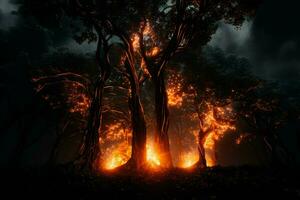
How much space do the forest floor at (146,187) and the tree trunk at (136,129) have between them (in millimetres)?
4428

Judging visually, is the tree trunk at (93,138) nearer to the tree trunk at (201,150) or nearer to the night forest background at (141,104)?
the night forest background at (141,104)

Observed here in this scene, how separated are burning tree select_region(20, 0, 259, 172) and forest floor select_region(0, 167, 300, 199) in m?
4.45

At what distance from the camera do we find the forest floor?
23.3 ft

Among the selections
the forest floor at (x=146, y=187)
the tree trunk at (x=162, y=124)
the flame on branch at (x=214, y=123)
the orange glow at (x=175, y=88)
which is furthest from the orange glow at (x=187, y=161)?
the forest floor at (x=146, y=187)

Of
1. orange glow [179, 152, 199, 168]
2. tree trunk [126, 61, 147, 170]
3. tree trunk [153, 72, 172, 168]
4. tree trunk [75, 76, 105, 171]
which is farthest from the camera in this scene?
orange glow [179, 152, 199, 168]

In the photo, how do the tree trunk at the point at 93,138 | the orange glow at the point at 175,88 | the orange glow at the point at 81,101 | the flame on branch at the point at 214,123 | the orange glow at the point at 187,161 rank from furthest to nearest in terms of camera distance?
the orange glow at the point at 187,161, the orange glow at the point at 175,88, the flame on branch at the point at 214,123, the orange glow at the point at 81,101, the tree trunk at the point at 93,138

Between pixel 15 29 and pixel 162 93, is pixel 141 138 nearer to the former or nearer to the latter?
pixel 162 93

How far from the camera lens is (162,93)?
16.9 metres

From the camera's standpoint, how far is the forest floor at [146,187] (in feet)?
23.3

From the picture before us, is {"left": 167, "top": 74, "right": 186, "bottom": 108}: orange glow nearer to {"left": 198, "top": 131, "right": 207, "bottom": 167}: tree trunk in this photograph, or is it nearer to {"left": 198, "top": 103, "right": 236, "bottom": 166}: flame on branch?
{"left": 198, "top": 103, "right": 236, "bottom": 166}: flame on branch

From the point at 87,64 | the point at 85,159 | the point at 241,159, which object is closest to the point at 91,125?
the point at 85,159

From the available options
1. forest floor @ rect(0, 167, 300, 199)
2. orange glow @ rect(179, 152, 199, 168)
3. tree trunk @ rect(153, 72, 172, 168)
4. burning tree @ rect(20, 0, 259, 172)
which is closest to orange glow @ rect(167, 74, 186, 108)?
burning tree @ rect(20, 0, 259, 172)

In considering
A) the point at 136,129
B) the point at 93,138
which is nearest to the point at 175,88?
the point at 136,129

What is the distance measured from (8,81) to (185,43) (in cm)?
3984
